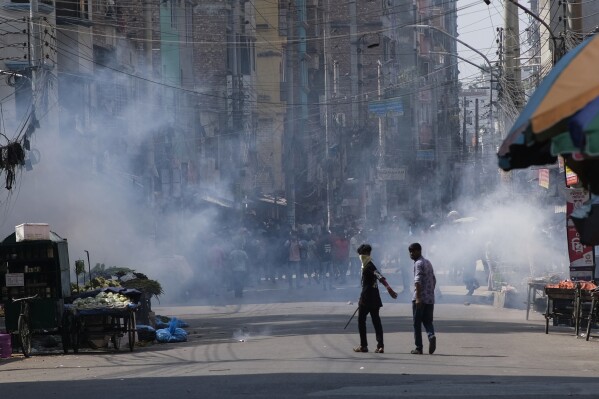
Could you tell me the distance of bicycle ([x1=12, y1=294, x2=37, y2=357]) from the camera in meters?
22.2

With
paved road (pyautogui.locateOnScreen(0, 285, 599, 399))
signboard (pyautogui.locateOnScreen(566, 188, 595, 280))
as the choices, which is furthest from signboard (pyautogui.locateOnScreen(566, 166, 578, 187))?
paved road (pyautogui.locateOnScreen(0, 285, 599, 399))

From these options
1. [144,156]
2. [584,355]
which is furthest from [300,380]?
[144,156]

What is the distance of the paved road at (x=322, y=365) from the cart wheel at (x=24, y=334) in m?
0.23

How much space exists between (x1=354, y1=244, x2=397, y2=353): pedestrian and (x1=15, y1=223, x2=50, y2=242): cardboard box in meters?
6.13

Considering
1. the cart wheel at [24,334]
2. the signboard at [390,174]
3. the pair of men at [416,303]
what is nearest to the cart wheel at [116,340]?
the cart wheel at [24,334]

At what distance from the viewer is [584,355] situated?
20109 mm

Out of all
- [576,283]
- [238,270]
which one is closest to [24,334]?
[576,283]

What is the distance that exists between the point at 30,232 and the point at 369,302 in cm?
659

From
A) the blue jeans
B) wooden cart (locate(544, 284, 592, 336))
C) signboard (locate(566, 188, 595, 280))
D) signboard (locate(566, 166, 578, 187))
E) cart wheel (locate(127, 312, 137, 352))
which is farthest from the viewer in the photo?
signboard (locate(566, 188, 595, 280))

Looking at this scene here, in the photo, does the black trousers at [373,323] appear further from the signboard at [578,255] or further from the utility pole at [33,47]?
the utility pole at [33,47]

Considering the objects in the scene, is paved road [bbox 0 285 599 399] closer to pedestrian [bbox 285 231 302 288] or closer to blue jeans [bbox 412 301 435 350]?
blue jeans [bbox 412 301 435 350]

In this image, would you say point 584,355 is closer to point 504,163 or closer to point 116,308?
point 116,308

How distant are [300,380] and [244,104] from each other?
59.2 m

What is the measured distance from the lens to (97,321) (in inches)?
919
